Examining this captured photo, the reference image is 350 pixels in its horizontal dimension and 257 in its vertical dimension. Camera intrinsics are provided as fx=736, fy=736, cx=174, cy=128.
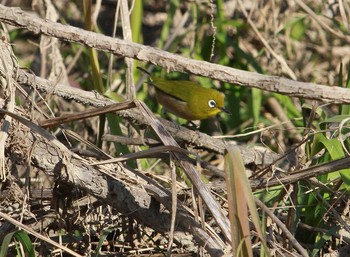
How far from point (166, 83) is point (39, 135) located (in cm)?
230

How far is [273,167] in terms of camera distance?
9.82 feet

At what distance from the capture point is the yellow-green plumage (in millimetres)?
5039

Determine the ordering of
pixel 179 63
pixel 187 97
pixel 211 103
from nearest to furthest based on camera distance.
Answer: pixel 179 63 < pixel 187 97 < pixel 211 103

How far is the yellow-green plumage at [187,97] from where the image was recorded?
5039mm

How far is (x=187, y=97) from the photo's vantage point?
16.3ft

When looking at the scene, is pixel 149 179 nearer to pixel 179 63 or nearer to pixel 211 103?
pixel 179 63

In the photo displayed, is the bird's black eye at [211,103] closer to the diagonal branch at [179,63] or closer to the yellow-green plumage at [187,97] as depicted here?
the yellow-green plumage at [187,97]

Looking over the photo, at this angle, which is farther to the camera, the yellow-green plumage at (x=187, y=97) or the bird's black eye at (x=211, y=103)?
the bird's black eye at (x=211, y=103)

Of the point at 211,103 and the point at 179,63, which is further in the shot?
the point at 211,103

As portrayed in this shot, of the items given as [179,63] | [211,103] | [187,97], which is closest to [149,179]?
[179,63]

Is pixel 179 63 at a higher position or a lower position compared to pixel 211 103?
higher

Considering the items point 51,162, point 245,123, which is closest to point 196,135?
point 51,162

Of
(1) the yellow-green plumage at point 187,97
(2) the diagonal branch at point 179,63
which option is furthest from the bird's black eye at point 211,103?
(2) the diagonal branch at point 179,63

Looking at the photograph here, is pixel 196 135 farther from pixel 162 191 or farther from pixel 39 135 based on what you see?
pixel 39 135
